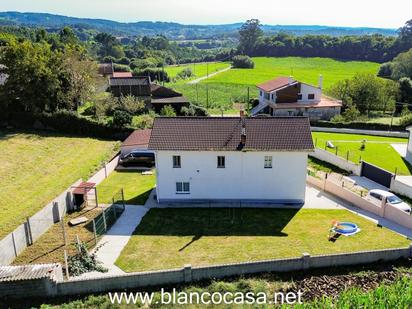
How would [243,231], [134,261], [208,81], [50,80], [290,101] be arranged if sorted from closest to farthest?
[134,261] < [243,231] < [50,80] < [290,101] < [208,81]

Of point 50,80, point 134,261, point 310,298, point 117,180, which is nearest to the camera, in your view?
point 310,298

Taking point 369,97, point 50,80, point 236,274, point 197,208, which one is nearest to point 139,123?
point 50,80

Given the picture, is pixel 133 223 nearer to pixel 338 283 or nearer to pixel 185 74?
pixel 338 283

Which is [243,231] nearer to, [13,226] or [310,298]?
[310,298]

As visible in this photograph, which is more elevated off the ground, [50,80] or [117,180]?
[50,80]

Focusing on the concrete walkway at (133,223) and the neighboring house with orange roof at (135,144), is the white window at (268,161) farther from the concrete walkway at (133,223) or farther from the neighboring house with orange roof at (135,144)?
the neighboring house with orange roof at (135,144)

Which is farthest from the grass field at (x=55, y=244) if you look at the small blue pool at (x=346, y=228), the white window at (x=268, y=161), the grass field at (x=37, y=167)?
the small blue pool at (x=346, y=228)

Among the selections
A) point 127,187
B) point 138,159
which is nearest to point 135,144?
point 138,159
